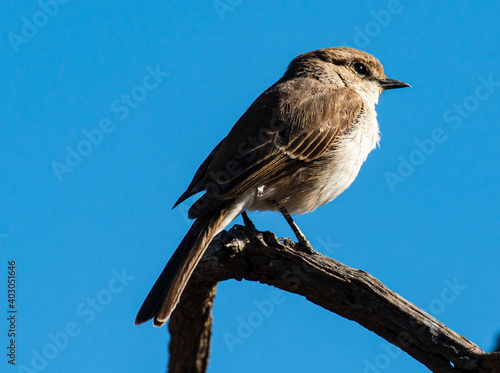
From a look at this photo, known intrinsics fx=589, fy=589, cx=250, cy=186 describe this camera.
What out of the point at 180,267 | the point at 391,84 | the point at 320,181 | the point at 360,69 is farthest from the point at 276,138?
the point at 391,84

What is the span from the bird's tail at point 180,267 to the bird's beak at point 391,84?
8.38 feet

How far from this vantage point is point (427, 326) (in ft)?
14.1

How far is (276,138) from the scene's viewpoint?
5215 millimetres

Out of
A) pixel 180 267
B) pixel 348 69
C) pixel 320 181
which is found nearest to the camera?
pixel 180 267

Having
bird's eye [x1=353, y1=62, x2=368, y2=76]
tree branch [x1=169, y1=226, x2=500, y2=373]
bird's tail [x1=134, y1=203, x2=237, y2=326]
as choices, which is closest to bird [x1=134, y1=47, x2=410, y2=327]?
bird's tail [x1=134, y1=203, x2=237, y2=326]

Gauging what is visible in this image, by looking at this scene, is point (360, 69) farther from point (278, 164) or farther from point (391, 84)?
point (278, 164)

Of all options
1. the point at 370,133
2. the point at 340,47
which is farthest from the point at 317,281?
the point at 340,47

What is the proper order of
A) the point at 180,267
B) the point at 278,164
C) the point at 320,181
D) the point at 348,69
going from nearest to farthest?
the point at 180,267
the point at 278,164
the point at 320,181
the point at 348,69

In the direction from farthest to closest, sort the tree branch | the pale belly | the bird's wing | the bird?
the pale belly < the bird's wing < the bird < the tree branch

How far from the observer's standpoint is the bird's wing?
16.6ft

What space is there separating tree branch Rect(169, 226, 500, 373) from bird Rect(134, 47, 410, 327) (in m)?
0.25

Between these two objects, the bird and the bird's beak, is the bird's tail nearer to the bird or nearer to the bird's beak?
the bird

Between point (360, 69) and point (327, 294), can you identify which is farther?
point (360, 69)

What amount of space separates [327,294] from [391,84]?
2880 millimetres
